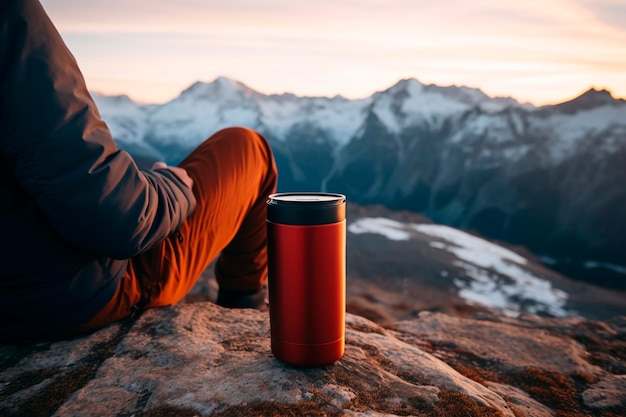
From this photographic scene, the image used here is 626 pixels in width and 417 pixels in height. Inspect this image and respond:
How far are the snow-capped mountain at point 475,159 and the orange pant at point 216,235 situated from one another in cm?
5316

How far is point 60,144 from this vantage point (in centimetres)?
155

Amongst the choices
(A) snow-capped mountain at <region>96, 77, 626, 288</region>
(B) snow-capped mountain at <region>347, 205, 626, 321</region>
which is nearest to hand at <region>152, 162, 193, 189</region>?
(B) snow-capped mountain at <region>347, 205, 626, 321</region>

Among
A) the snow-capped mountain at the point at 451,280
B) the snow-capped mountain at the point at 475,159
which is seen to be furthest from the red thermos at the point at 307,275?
the snow-capped mountain at the point at 475,159

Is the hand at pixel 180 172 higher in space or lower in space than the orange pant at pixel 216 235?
higher

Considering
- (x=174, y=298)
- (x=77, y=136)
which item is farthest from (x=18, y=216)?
(x=174, y=298)

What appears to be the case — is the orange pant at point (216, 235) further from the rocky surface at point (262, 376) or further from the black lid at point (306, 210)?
the black lid at point (306, 210)

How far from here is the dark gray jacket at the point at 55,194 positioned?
1496 millimetres

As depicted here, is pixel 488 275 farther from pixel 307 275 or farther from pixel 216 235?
pixel 307 275

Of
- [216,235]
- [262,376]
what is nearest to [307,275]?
[262,376]

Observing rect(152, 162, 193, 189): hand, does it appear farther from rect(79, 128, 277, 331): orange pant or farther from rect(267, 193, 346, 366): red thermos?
rect(267, 193, 346, 366): red thermos

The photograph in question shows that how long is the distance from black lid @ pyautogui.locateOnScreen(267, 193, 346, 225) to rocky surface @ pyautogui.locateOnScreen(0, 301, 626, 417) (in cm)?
64

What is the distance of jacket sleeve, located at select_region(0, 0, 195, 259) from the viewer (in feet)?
4.85

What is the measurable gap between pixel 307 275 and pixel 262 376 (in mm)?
459

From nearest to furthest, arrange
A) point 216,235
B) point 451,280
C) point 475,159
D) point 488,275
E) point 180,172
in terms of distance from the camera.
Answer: point 180,172 < point 216,235 < point 451,280 < point 488,275 < point 475,159
